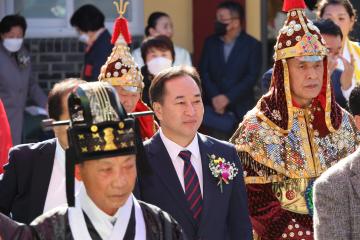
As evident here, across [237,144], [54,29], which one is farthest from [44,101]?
[237,144]

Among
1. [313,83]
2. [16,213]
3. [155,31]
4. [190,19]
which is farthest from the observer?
[190,19]

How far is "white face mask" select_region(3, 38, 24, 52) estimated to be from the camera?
10.9m

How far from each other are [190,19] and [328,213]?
6.85 meters

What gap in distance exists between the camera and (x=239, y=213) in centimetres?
607

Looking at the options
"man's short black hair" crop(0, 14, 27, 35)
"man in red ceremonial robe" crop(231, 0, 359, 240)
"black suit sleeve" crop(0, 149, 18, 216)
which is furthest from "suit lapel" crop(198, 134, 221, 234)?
"man's short black hair" crop(0, 14, 27, 35)

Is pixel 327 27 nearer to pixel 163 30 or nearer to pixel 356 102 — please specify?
pixel 163 30

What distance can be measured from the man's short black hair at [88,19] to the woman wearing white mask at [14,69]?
553 mm

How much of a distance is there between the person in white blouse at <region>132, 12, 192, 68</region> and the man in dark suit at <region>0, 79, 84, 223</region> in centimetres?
472

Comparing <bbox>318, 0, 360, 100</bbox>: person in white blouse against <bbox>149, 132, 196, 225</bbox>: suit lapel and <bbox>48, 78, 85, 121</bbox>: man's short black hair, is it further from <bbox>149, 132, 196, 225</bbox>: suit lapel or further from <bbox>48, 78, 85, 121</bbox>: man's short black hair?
<bbox>48, 78, 85, 121</bbox>: man's short black hair

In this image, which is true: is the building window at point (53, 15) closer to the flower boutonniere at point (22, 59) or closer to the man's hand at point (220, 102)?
the flower boutonniere at point (22, 59)

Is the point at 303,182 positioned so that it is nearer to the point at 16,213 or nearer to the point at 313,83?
the point at 313,83

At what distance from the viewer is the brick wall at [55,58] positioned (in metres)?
11.6

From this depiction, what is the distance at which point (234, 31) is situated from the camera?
10.9 m

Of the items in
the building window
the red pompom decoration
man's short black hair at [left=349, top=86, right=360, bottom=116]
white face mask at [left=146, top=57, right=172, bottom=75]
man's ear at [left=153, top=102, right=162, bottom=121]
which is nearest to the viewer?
man's short black hair at [left=349, top=86, right=360, bottom=116]
